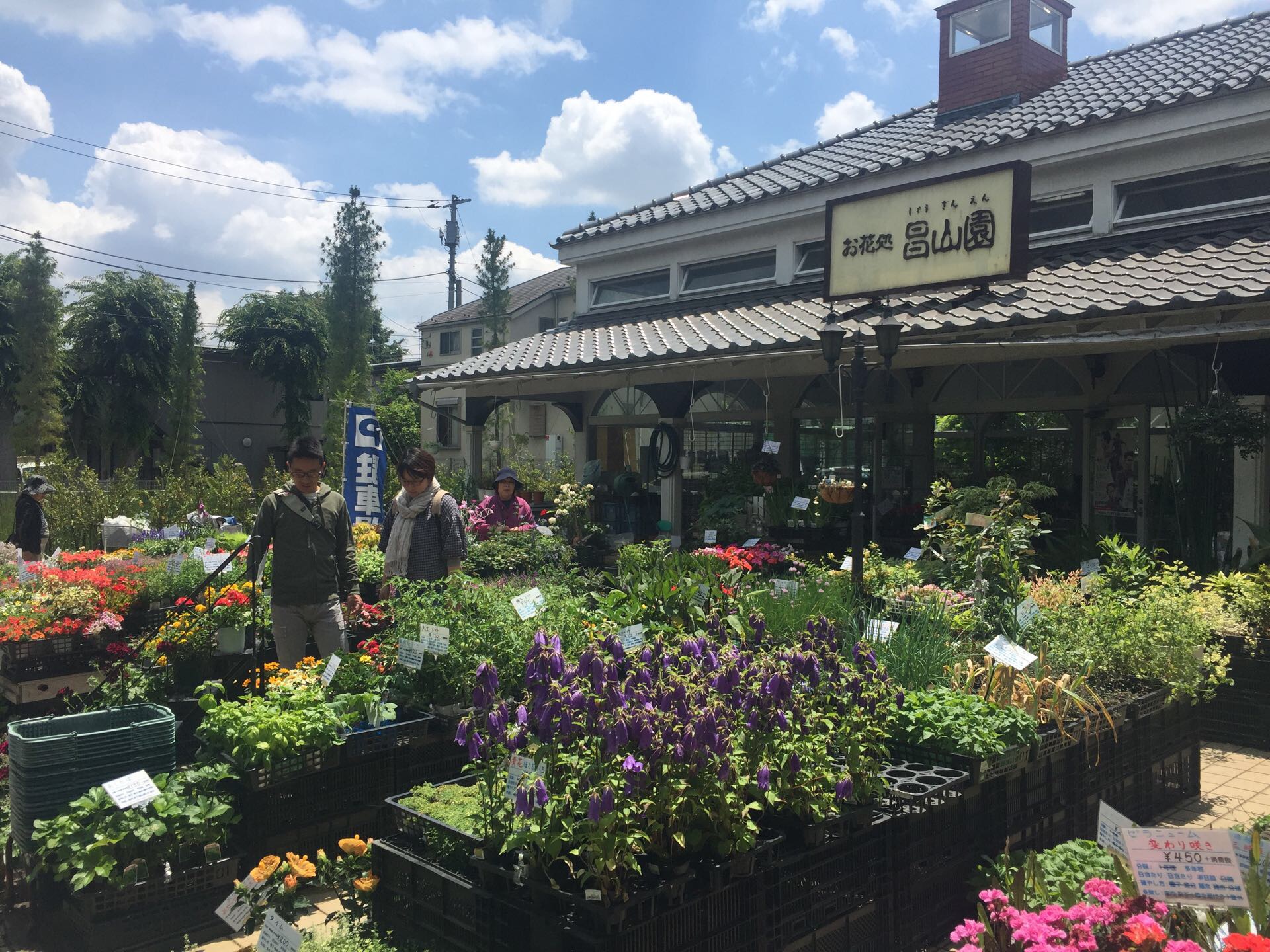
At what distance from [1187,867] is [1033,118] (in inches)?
441

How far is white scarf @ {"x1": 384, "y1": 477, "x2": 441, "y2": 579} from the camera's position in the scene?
6230mm

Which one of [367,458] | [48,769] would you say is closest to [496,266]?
[367,458]

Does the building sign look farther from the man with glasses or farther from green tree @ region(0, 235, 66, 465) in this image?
green tree @ region(0, 235, 66, 465)

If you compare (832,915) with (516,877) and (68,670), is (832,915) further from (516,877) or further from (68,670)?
(68,670)

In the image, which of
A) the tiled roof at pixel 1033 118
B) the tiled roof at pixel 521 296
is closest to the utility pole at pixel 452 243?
the tiled roof at pixel 521 296

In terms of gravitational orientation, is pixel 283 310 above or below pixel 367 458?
above

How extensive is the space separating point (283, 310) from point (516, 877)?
37.2 metres

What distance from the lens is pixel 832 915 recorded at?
3.14m

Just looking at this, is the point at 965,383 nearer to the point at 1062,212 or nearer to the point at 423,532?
the point at 1062,212

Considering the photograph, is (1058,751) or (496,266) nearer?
(1058,751)

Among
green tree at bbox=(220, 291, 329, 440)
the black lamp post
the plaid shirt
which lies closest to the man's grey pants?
the plaid shirt

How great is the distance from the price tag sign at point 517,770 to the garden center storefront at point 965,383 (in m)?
4.91

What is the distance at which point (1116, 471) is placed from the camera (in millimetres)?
9773

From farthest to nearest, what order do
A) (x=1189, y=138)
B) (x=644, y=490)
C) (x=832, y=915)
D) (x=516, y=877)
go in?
(x=644, y=490) < (x=1189, y=138) < (x=832, y=915) < (x=516, y=877)
